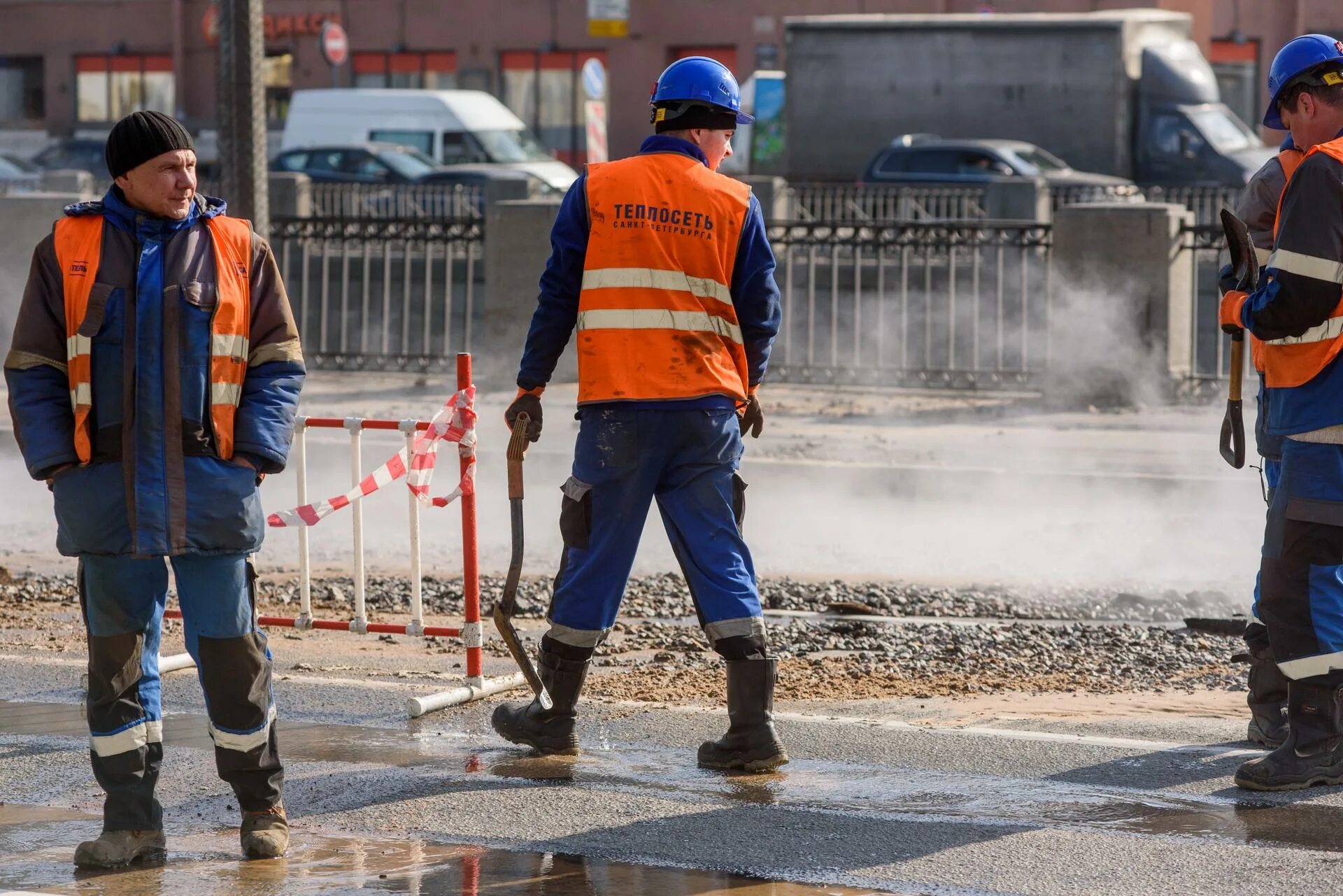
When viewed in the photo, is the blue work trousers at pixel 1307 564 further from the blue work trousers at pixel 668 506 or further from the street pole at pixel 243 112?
the street pole at pixel 243 112

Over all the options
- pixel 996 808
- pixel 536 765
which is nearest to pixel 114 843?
pixel 536 765

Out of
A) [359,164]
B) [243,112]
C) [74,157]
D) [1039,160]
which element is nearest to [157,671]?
[243,112]

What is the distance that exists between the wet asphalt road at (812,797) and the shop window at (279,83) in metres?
38.6

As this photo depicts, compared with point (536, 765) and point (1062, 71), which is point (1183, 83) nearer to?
point (1062, 71)

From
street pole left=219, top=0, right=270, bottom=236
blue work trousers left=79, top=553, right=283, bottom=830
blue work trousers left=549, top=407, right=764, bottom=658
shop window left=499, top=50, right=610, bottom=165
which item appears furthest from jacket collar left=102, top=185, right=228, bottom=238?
shop window left=499, top=50, right=610, bottom=165

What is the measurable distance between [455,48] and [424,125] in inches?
407

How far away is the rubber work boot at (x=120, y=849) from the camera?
481cm

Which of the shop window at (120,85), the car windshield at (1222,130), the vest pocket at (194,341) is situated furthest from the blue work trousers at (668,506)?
the shop window at (120,85)

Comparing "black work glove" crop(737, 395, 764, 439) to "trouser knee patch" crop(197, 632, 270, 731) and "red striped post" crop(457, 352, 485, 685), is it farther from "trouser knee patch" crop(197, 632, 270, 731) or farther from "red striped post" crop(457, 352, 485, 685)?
"trouser knee patch" crop(197, 632, 270, 731)

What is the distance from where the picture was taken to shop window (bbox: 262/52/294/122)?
143 ft

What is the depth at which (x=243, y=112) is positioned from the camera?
14094mm

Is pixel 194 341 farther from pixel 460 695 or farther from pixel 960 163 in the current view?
pixel 960 163

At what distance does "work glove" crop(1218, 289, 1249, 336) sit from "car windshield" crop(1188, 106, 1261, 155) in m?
22.5

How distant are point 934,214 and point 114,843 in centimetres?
1756
